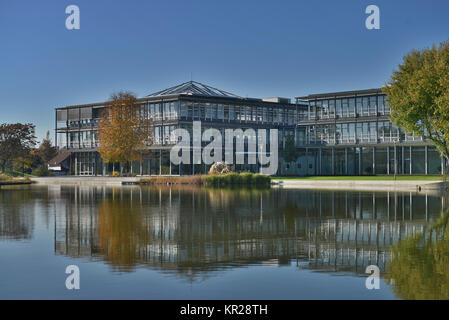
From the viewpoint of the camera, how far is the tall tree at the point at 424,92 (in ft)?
138

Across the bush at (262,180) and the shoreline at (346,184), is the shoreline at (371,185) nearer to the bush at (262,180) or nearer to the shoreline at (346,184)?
the shoreline at (346,184)

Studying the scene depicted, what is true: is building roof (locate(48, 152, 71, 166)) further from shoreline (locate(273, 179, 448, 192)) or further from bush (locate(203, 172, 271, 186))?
shoreline (locate(273, 179, 448, 192))

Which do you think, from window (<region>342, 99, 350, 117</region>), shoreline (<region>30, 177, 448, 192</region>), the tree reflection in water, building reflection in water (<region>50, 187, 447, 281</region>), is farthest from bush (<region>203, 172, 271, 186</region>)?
the tree reflection in water

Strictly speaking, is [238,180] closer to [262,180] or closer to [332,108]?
[262,180]

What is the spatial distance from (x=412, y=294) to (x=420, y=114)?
3961 cm

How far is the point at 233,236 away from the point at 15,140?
7500 centimetres

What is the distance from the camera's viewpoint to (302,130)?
85875mm

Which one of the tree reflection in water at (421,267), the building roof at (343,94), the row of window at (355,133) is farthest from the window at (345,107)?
the tree reflection in water at (421,267)

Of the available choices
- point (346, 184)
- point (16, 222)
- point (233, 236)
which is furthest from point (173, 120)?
point (233, 236)

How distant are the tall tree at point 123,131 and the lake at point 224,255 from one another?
46881 mm

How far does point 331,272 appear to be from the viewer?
10.3 meters
